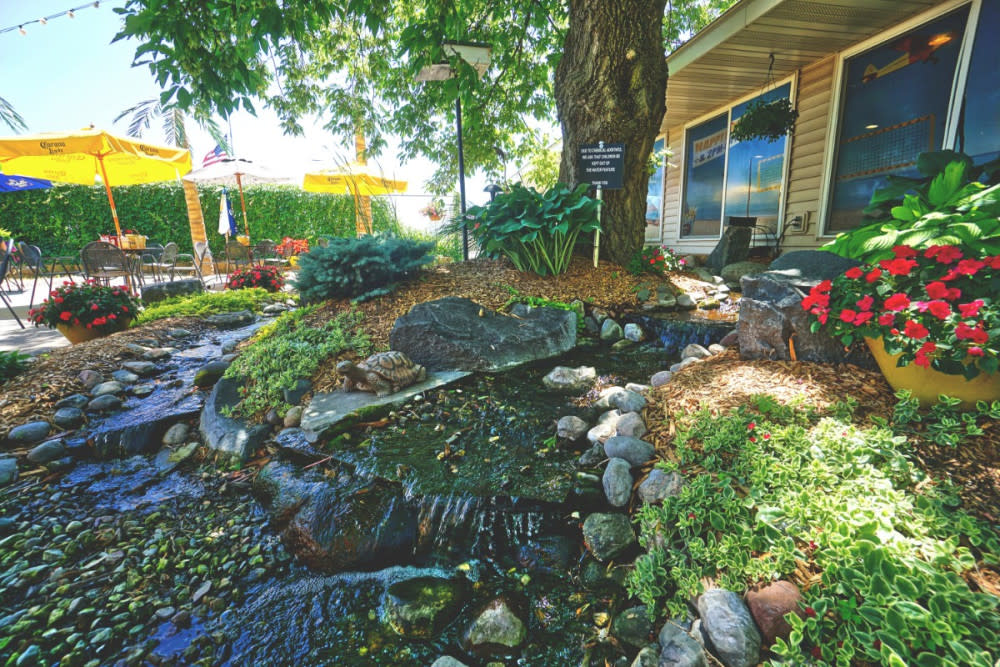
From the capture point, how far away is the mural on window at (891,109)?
4324 mm

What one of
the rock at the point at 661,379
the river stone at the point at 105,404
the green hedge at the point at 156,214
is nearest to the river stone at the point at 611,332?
the rock at the point at 661,379


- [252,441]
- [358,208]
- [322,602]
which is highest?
[358,208]

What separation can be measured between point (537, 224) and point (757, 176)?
4.68 meters

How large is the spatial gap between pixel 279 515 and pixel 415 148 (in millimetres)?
7589

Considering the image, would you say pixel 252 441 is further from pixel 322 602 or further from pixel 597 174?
pixel 597 174

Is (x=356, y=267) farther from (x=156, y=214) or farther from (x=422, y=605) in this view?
(x=156, y=214)

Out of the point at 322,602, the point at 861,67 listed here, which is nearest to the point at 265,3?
the point at 322,602

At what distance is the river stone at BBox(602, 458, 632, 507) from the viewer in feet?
6.21

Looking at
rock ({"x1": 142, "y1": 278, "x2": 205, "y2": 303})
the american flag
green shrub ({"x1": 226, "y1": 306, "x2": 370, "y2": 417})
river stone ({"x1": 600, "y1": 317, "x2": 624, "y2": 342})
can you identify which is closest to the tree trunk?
river stone ({"x1": 600, "y1": 317, "x2": 624, "y2": 342})

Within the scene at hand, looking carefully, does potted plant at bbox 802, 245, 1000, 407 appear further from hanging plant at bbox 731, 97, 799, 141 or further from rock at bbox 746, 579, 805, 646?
hanging plant at bbox 731, 97, 799, 141

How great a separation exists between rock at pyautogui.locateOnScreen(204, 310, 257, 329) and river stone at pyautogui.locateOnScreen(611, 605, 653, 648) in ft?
18.8

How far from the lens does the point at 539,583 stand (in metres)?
1.69

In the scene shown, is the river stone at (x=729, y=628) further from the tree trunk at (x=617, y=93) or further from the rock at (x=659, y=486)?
the tree trunk at (x=617, y=93)

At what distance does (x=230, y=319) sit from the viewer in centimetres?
555
